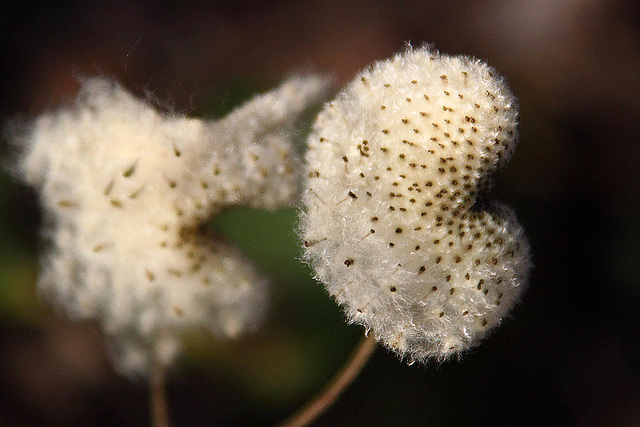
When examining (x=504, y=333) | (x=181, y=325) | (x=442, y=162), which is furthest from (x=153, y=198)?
(x=504, y=333)

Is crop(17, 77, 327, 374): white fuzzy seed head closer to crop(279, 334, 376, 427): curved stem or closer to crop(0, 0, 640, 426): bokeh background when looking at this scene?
crop(0, 0, 640, 426): bokeh background

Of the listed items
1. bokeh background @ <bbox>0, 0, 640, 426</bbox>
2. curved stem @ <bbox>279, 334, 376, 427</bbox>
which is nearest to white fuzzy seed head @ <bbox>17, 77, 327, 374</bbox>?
bokeh background @ <bbox>0, 0, 640, 426</bbox>

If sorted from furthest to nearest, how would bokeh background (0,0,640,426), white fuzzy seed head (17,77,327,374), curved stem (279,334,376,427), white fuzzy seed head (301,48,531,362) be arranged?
bokeh background (0,0,640,426), curved stem (279,334,376,427), white fuzzy seed head (17,77,327,374), white fuzzy seed head (301,48,531,362)

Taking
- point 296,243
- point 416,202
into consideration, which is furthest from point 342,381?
point 416,202

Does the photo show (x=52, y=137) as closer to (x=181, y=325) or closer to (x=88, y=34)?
(x=181, y=325)

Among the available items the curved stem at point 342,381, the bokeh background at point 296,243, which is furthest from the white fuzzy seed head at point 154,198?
the curved stem at point 342,381

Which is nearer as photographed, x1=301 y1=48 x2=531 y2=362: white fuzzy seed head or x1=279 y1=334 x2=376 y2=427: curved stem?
x1=301 y1=48 x2=531 y2=362: white fuzzy seed head
